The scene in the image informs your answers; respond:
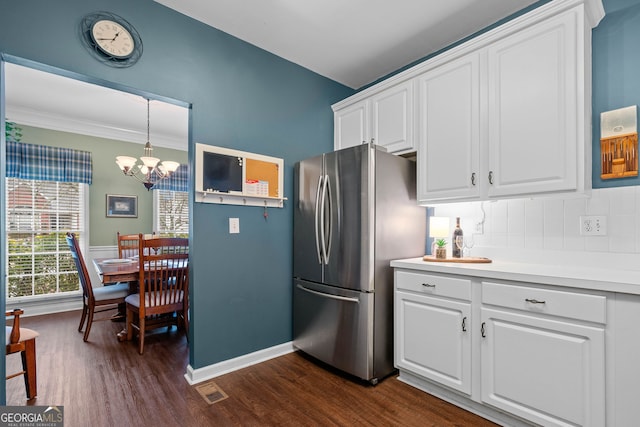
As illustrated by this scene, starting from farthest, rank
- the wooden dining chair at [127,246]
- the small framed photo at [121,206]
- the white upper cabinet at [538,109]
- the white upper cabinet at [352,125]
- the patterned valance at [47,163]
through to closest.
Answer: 1. the small framed photo at [121,206]
2. the wooden dining chair at [127,246]
3. the patterned valance at [47,163]
4. the white upper cabinet at [352,125]
5. the white upper cabinet at [538,109]

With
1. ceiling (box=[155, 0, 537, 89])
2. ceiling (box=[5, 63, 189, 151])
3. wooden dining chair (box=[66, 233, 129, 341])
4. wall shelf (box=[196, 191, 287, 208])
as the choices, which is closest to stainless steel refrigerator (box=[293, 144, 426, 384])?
wall shelf (box=[196, 191, 287, 208])

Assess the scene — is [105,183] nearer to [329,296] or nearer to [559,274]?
[329,296]

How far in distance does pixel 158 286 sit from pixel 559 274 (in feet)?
10.1

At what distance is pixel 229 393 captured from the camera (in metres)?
2.07

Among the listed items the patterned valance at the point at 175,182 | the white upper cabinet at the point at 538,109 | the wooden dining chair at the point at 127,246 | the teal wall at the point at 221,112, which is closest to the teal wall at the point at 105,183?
the patterned valance at the point at 175,182

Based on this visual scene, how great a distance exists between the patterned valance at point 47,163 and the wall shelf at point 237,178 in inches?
129

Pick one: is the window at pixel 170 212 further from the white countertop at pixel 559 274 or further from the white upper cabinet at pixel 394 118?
the white countertop at pixel 559 274

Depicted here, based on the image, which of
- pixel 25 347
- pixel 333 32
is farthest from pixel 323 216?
pixel 25 347

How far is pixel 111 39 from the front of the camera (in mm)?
1884

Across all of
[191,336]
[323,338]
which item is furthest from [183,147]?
[323,338]

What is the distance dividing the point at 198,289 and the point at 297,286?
854 mm

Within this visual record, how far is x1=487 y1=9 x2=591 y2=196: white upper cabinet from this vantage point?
1645mm

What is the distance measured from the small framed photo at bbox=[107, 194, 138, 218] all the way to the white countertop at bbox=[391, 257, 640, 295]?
451 cm

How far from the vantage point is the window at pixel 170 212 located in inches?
205
